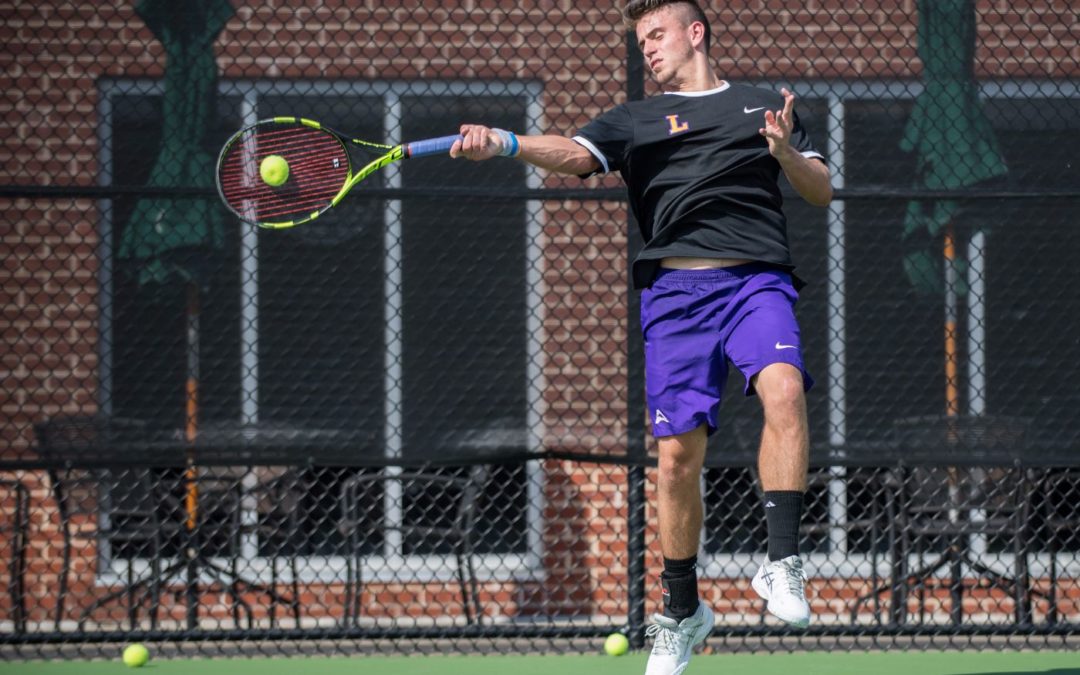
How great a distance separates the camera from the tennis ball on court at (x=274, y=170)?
12.8 feet

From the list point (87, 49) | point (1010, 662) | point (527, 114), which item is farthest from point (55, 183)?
point (1010, 662)

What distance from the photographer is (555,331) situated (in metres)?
4.73

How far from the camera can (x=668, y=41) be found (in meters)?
3.68

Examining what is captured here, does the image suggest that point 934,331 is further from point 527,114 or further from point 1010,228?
point 527,114

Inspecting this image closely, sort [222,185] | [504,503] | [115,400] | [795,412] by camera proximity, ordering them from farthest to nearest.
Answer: [504,503], [115,400], [222,185], [795,412]

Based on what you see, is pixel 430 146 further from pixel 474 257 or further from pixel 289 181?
pixel 474 257

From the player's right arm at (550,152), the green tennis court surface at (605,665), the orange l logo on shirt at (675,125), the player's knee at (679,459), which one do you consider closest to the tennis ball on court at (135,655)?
the green tennis court surface at (605,665)

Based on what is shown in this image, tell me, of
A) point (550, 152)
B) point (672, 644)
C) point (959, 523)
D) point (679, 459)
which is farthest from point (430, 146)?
point (959, 523)

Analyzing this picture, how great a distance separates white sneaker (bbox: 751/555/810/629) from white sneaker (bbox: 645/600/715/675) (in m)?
0.37

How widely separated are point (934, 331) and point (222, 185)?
2295 mm

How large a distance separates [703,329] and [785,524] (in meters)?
0.54

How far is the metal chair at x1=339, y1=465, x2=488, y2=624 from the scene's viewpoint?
545cm

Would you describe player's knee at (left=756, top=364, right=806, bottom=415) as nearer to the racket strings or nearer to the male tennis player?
the male tennis player

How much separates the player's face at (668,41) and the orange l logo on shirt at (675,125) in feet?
0.44
